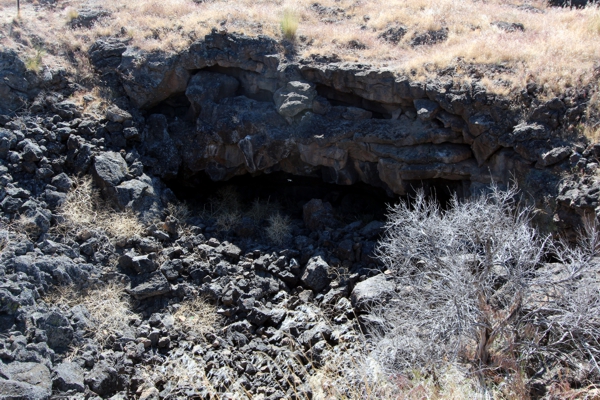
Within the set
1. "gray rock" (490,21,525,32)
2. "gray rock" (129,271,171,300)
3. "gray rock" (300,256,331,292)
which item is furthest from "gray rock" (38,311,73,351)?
"gray rock" (490,21,525,32)

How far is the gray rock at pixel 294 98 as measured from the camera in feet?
32.7

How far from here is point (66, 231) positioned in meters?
8.57

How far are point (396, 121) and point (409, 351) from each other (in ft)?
16.4

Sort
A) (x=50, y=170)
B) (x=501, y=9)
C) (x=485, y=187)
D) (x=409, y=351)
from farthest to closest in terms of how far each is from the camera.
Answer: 1. (x=501, y=9)
2. (x=50, y=170)
3. (x=485, y=187)
4. (x=409, y=351)

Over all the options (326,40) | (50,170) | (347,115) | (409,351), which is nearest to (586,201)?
(409,351)

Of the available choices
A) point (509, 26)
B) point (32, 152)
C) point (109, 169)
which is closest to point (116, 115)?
point (109, 169)

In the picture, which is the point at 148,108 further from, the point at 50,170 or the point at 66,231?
the point at 66,231

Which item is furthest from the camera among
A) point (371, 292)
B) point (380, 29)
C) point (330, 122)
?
point (380, 29)

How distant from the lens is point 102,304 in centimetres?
772

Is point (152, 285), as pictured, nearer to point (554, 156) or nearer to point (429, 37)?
point (554, 156)

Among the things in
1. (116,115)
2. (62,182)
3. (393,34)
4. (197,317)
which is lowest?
(197,317)

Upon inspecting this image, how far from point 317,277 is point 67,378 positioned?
3992 millimetres

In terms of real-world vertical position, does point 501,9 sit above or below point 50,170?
above

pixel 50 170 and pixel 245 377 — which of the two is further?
pixel 50 170
